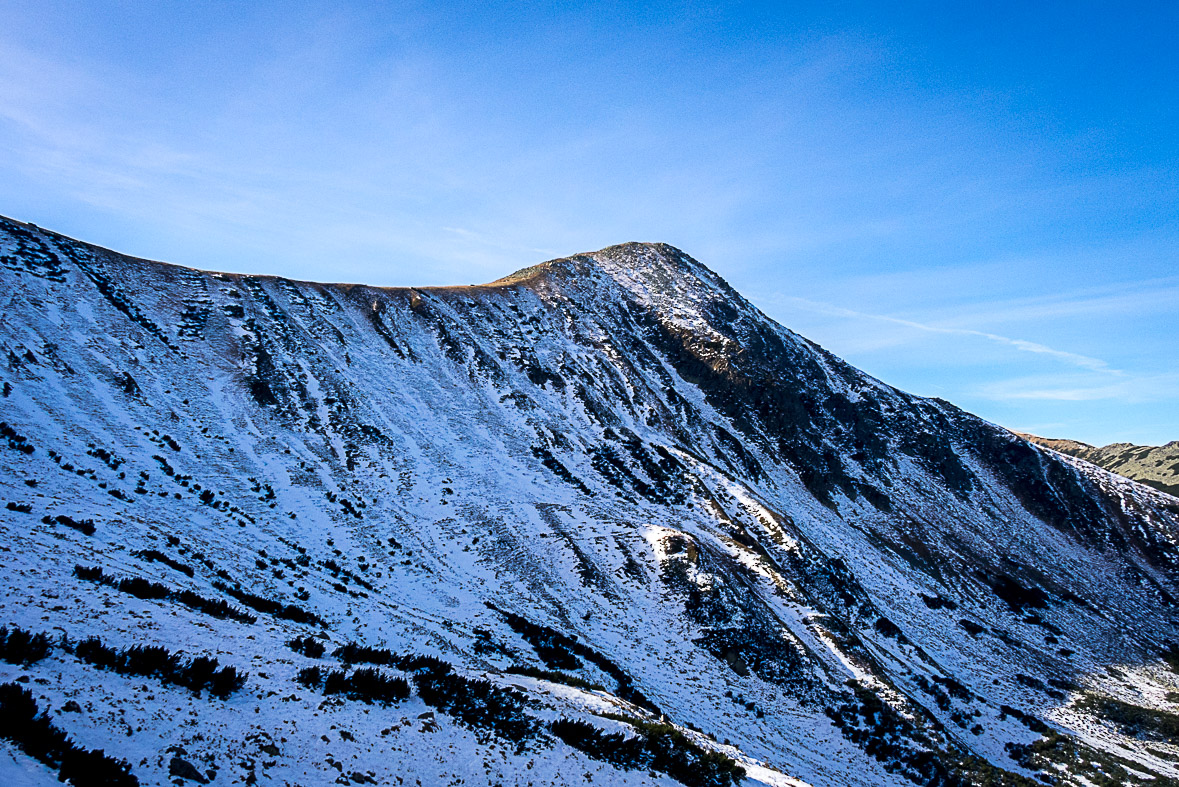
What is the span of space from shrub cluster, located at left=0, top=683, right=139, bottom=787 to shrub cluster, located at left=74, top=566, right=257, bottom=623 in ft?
26.5

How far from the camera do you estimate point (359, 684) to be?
46.3ft

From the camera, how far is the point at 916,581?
50.2 m

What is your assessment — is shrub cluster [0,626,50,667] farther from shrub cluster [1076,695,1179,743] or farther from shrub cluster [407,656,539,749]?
shrub cluster [1076,695,1179,743]

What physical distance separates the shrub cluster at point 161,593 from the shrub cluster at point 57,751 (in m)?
8.07

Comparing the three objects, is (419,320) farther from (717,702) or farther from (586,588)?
(717,702)

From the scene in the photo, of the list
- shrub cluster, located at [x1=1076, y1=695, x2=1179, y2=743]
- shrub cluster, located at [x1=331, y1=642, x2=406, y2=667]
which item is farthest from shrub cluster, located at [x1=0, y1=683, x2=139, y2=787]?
shrub cluster, located at [x1=1076, y1=695, x2=1179, y2=743]

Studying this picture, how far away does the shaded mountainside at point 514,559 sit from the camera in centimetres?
1304

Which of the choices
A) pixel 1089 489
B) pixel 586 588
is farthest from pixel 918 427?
pixel 586 588

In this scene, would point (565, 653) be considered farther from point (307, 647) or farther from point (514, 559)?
point (307, 647)

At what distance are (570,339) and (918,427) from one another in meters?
52.0

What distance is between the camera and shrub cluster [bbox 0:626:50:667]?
34.3ft

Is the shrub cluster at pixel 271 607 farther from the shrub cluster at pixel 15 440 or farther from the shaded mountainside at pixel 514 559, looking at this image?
the shrub cluster at pixel 15 440

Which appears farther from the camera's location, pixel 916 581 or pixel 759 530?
pixel 916 581

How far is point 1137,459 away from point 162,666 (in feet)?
529
